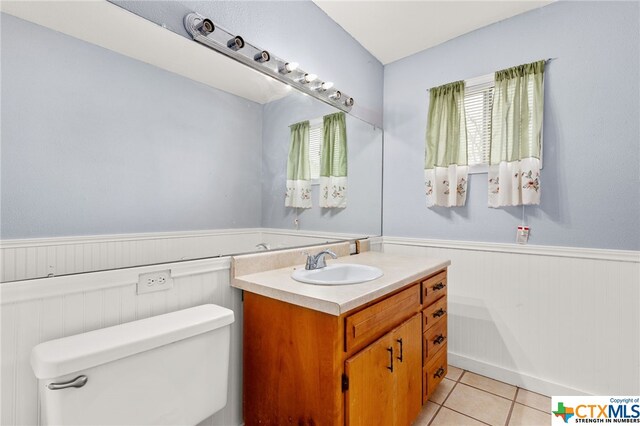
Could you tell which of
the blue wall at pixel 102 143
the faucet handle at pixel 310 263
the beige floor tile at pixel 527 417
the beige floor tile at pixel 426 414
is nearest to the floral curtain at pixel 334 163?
the faucet handle at pixel 310 263

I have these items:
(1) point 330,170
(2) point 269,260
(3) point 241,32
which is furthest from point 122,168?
(1) point 330,170

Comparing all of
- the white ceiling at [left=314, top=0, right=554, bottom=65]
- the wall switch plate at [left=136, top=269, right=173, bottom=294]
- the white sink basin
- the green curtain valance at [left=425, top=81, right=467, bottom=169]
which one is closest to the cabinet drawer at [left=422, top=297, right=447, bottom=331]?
the white sink basin

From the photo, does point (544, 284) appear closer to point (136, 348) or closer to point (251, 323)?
point (251, 323)

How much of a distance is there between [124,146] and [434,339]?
6.15ft

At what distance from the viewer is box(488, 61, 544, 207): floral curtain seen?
6.34 ft

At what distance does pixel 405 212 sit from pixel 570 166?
1114 mm

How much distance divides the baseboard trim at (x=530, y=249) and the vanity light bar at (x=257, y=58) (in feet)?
4.18

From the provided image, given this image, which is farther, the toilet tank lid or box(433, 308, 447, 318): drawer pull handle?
box(433, 308, 447, 318): drawer pull handle

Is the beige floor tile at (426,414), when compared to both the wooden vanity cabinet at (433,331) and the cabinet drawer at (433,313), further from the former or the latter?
the cabinet drawer at (433,313)

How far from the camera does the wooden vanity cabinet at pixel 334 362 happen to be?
44.4 inches

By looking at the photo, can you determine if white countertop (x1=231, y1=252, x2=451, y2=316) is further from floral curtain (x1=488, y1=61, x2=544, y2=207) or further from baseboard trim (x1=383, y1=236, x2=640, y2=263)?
floral curtain (x1=488, y1=61, x2=544, y2=207)

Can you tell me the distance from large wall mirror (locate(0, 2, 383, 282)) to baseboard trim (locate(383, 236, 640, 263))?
126 centimetres

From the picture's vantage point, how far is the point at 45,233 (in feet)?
3.24

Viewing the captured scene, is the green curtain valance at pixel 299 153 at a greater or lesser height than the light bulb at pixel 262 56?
lesser
